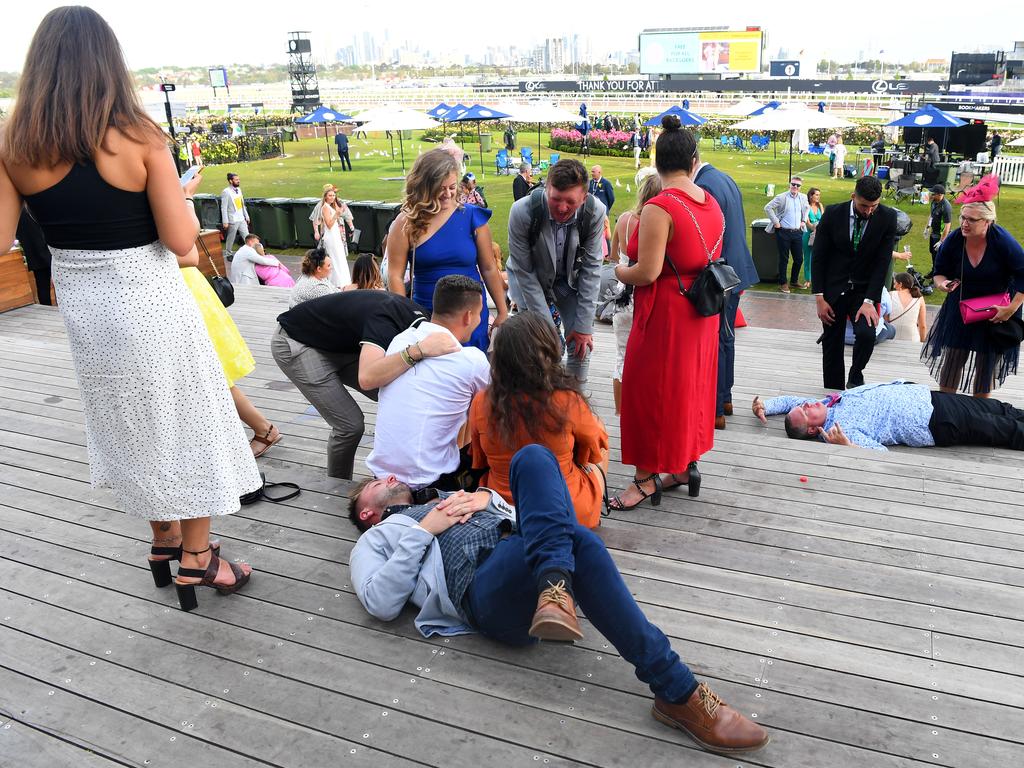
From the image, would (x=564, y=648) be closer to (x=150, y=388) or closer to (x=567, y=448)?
(x=567, y=448)

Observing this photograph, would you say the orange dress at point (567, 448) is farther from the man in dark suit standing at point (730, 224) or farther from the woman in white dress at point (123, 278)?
the man in dark suit standing at point (730, 224)

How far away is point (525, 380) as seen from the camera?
102 inches

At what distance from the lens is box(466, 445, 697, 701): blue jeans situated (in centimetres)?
207

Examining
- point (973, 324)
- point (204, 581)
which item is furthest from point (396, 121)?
point (204, 581)

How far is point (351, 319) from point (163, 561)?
1.25m

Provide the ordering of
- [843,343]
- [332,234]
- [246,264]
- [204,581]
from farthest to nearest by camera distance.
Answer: [332,234], [246,264], [843,343], [204,581]

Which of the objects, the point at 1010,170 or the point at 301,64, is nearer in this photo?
the point at 1010,170

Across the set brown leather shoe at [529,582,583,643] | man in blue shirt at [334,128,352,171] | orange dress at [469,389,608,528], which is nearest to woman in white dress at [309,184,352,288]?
orange dress at [469,389,608,528]

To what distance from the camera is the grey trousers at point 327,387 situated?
142 inches

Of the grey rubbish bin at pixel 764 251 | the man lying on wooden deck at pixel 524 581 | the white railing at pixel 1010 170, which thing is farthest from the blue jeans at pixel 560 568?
the white railing at pixel 1010 170

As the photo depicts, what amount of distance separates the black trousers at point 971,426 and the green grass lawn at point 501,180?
25.3ft

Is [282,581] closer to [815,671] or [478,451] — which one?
[478,451]

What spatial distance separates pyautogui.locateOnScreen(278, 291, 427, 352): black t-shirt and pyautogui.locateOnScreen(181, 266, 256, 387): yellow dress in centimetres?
57

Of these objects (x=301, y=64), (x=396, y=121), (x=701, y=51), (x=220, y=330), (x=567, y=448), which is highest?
(x=701, y=51)
